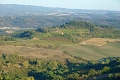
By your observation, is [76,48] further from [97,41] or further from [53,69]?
[53,69]

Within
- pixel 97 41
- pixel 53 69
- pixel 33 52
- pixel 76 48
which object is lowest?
pixel 97 41

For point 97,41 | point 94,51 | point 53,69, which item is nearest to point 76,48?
point 94,51

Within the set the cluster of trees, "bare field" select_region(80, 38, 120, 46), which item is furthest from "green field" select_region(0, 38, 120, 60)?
the cluster of trees

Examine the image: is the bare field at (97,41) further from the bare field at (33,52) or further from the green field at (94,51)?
the bare field at (33,52)

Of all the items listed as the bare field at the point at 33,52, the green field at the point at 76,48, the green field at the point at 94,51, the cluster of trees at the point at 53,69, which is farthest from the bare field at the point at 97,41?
the cluster of trees at the point at 53,69

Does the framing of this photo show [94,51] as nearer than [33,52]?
No

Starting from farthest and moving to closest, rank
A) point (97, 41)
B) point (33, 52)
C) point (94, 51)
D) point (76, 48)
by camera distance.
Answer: point (97, 41), point (76, 48), point (94, 51), point (33, 52)

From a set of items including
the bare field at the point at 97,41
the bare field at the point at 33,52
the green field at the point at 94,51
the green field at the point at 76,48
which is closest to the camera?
the bare field at the point at 33,52

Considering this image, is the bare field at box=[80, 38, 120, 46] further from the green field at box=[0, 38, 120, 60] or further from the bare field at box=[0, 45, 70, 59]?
the bare field at box=[0, 45, 70, 59]

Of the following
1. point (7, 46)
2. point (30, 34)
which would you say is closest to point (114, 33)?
point (30, 34)
